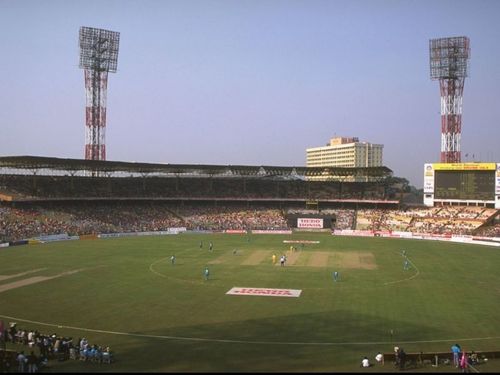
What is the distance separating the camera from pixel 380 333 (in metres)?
27.8

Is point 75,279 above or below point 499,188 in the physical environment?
below

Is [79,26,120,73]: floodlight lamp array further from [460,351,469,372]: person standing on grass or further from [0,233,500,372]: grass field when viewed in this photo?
[460,351,469,372]: person standing on grass

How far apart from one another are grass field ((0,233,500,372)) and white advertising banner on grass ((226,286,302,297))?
34.4 inches

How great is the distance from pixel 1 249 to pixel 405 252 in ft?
164

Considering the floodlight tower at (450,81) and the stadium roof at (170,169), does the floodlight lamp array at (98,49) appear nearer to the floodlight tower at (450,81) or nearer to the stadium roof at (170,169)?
the stadium roof at (170,169)

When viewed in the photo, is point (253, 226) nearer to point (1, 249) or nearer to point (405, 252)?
point (405, 252)

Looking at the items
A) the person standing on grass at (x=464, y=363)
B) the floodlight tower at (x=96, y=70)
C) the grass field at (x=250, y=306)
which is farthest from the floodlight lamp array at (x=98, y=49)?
the person standing on grass at (x=464, y=363)

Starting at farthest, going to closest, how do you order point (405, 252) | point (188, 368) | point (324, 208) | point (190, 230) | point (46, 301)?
point (324, 208) → point (190, 230) → point (405, 252) → point (46, 301) → point (188, 368)

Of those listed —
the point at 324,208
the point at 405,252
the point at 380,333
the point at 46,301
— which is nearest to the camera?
the point at 380,333

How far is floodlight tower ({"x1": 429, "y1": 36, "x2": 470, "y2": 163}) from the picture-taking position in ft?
293

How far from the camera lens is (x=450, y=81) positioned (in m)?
90.6

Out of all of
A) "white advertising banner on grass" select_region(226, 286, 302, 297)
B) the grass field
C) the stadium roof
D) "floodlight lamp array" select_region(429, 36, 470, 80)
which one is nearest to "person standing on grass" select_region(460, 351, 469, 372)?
the grass field

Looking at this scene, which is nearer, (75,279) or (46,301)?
(46,301)

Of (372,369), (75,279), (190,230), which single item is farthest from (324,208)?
(372,369)
